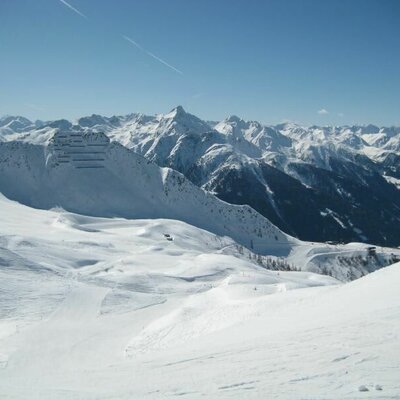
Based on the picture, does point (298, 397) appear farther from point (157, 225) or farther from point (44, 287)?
point (157, 225)

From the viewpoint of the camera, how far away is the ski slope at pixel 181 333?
596 inches

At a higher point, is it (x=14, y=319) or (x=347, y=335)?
(x=347, y=335)

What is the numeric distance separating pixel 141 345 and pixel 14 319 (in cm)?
1771

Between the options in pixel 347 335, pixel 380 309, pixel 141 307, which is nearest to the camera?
pixel 347 335

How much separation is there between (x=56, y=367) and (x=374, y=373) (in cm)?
2479

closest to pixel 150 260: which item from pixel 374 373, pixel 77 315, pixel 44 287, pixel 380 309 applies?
pixel 44 287

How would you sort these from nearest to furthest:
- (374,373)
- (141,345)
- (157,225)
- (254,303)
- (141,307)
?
(374,373)
(141,345)
(254,303)
(141,307)
(157,225)

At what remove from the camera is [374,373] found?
1398 centimetres

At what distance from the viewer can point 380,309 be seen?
75.0ft

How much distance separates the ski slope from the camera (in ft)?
49.7

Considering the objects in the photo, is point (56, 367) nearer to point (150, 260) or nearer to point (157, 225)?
point (150, 260)

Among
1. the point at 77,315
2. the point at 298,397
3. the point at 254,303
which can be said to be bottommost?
the point at 77,315

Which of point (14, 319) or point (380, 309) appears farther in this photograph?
point (14, 319)

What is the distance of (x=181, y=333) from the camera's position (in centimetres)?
3641
